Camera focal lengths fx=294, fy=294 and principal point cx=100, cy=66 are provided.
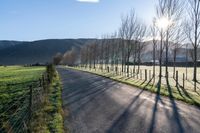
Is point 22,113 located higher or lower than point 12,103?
higher

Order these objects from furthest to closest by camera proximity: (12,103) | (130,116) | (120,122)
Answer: (12,103) < (130,116) < (120,122)

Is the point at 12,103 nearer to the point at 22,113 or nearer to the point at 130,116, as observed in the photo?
the point at 22,113

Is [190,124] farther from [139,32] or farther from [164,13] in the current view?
[139,32]

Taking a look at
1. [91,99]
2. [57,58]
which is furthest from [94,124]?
[57,58]

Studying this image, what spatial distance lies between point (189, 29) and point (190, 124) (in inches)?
1115

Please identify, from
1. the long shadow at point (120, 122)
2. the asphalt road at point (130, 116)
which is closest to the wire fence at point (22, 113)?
the asphalt road at point (130, 116)

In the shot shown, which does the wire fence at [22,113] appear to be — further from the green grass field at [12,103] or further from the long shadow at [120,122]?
the long shadow at [120,122]

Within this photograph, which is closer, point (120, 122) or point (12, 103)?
point (120, 122)

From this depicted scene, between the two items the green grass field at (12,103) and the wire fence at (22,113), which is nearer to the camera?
the wire fence at (22,113)

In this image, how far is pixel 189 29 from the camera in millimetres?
36906

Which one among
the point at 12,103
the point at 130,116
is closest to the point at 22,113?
the point at 130,116

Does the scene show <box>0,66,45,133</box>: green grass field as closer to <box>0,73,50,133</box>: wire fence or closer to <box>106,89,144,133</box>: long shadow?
<box>0,73,50,133</box>: wire fence

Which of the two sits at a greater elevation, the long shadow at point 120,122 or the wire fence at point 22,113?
the wire fence at point 22,113

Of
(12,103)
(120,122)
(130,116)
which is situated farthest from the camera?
(12,103)
